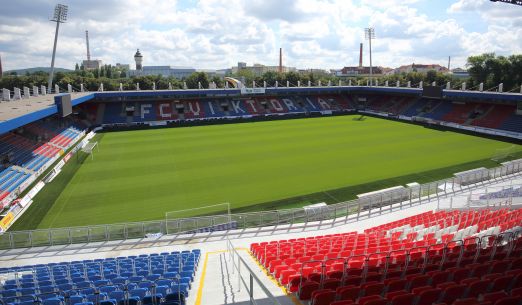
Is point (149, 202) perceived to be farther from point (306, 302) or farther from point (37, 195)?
point (306, 302)

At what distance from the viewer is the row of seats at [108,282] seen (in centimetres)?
754

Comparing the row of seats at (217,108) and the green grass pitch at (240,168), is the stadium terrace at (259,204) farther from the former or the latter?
the row of seats at (217,108)

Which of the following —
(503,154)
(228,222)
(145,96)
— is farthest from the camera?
(145,96)

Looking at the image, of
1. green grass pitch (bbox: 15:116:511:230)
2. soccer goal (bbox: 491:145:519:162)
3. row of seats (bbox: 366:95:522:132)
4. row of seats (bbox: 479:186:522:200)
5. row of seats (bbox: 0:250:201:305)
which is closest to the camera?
row of seats (bbox: 0:250:201:305)

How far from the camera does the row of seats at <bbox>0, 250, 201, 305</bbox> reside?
7.54 metres

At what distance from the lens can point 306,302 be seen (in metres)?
7.01

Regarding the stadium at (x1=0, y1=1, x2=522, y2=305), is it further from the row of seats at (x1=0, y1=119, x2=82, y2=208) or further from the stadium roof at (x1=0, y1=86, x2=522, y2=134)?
the stadium roof at (x1=0, y1=86, x2=522, y2=134)

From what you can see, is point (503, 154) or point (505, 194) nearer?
point (505, 194)

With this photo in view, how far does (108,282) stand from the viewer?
890cm

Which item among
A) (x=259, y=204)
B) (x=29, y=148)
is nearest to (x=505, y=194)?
(x=259, y=204)

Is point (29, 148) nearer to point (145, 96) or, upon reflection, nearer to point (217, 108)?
point (145, 96)

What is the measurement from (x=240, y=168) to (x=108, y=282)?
18398 millimetres

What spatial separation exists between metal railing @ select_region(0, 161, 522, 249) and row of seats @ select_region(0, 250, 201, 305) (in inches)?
→ 110

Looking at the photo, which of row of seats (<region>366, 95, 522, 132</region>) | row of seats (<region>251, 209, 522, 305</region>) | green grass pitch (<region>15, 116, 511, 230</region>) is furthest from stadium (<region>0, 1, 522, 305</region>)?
row of seats (<region>366, 95, 522, 132</region>)
